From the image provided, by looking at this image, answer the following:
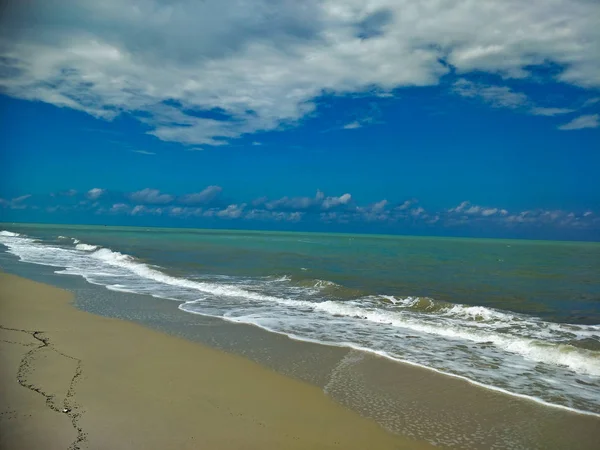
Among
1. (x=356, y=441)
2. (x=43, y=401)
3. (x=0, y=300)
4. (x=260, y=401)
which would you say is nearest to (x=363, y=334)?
(x=260, y=401)

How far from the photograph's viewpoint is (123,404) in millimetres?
6121

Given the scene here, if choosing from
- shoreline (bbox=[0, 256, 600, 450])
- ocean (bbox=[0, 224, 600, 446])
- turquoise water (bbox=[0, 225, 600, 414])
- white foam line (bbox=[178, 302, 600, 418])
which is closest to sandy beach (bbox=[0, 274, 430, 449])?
shoreline (bbox=[0, 256, 600, 450])

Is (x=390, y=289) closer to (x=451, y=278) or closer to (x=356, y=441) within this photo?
(x=451, y=278)

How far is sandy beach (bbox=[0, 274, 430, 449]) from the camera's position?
5.21 meters

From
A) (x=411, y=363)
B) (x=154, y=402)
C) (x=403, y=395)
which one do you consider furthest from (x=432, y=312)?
(x=154, y=402)

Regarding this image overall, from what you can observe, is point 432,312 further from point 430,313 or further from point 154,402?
point 154,402

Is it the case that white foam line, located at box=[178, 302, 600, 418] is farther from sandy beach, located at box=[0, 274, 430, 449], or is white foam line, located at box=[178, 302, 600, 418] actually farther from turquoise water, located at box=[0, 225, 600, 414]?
sandy beach, located at box=[0, 274, 430, 449]

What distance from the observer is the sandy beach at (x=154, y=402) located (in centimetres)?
521

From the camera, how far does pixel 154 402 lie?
6289mm

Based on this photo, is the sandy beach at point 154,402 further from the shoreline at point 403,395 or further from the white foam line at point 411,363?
the white foam line at point 411,363

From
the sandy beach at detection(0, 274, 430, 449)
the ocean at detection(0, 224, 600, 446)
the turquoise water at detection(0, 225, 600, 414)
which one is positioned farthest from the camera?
the turquoise water at detection(0, 225, 600, 414)

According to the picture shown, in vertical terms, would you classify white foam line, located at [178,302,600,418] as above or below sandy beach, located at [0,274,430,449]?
below

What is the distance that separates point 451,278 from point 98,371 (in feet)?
69.5

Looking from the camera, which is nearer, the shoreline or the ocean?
the shoreline
